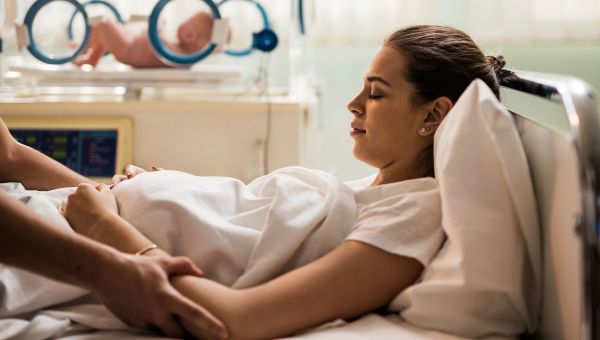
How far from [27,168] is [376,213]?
0.74m

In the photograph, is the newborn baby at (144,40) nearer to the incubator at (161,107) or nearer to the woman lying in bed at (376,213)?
the incubator at (161,107)

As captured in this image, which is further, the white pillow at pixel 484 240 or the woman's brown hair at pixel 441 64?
the woman's brown hair at pixel 441 64


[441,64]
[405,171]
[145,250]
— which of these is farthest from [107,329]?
[441,64]

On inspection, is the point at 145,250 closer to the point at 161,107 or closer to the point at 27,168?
the point at 27,168

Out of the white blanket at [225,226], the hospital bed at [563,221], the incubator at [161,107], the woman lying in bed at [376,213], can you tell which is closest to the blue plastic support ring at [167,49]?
the incubator at [161,107]

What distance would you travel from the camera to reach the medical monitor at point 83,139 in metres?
2.04

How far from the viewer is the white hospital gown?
97cm

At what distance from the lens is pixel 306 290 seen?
0.91 metres

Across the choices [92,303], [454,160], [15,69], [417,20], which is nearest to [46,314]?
[92,303]

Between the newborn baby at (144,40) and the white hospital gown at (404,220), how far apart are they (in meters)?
1.17

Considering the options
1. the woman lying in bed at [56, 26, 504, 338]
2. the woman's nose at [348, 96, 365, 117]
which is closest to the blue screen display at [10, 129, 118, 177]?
the woman lying in bed at [56, 26, 504, 338]

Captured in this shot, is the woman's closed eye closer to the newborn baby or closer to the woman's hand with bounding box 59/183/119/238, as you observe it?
the woman's hand with bounding box 59/183/119/238

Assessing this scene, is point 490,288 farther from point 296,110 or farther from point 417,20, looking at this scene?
point 417,20

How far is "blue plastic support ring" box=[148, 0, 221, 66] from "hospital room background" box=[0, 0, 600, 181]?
0.04 meters
